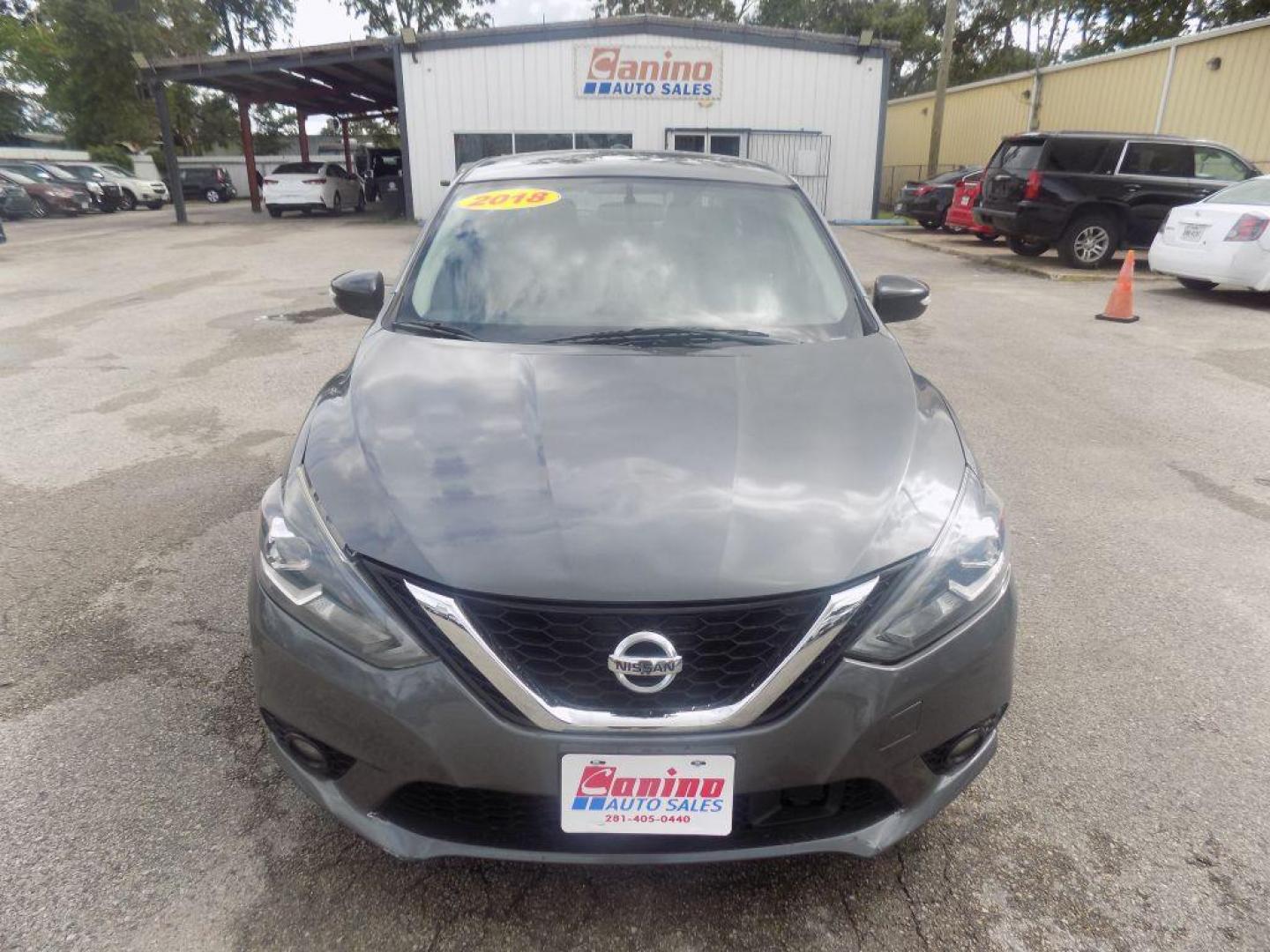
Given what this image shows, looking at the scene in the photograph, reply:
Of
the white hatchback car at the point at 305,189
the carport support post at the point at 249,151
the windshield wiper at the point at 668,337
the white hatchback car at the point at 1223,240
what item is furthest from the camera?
the carport support post at the point at 249,151

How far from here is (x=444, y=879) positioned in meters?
1.95

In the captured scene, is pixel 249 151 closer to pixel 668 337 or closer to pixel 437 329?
pixel 437 329

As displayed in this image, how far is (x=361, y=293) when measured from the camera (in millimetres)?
3221

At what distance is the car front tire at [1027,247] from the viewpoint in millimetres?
13695

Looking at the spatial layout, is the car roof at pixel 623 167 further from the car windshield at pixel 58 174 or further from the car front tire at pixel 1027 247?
the car windshield at pixel 58 174

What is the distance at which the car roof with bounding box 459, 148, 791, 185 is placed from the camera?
3277 millimetres

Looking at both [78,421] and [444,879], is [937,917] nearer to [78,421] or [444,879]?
[444,879]

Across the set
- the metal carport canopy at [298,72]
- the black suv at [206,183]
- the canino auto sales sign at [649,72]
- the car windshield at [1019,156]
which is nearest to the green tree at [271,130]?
the black suv at [206,183]

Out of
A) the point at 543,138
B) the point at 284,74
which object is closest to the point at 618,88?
the point at 543,138

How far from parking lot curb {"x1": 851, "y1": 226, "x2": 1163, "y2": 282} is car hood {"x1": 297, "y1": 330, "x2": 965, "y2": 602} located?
10.9 meters

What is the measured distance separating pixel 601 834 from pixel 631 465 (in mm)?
762

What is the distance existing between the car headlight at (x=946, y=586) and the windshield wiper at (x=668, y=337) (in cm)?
90

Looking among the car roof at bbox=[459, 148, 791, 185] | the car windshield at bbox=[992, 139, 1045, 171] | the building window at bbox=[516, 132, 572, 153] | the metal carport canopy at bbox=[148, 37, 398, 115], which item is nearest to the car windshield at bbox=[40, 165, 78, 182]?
the metal carport canopy at bbox=[148, 37, 398, 115]

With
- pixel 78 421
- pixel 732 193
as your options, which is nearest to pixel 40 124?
pixel 78 421
